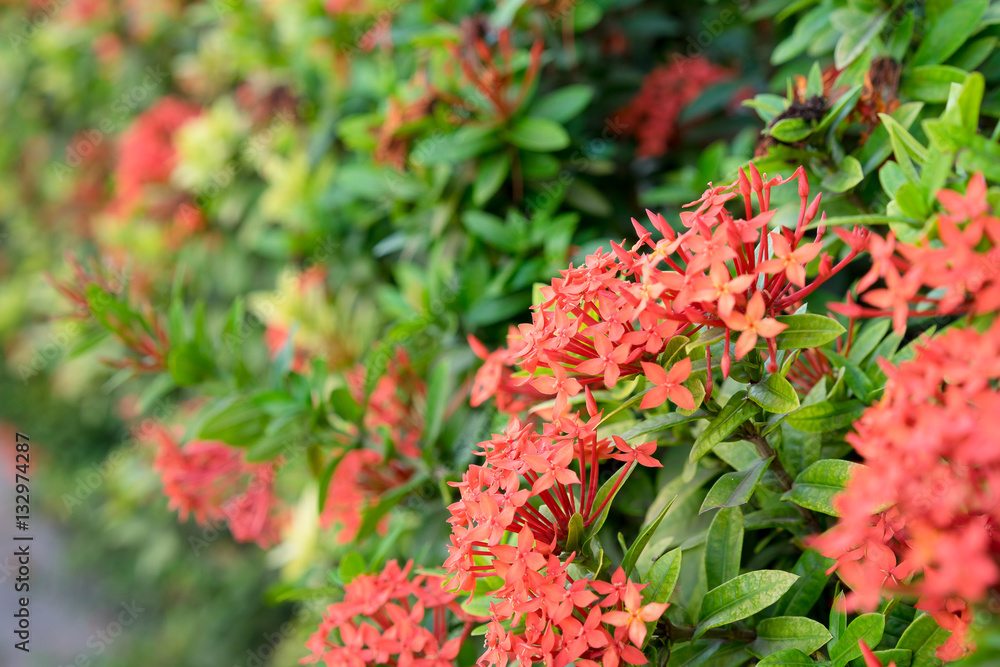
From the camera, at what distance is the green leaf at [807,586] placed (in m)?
0.90

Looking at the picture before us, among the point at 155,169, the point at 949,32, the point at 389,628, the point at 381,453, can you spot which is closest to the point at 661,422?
the point at 389,628

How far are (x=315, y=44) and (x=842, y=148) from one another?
172cm

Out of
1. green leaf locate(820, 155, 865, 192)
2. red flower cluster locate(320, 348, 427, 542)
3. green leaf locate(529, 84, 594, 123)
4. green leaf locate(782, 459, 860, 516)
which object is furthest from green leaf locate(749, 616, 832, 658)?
green leaf locate(529, 84, 594, 123)

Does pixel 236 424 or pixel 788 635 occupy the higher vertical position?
pixel 236 424

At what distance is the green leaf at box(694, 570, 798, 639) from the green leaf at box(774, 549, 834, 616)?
12 centimetres

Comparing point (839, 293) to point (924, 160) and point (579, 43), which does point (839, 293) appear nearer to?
point (924, 160)

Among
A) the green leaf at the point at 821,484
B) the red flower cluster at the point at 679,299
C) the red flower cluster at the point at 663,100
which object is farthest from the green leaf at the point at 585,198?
the green leaf at the point at 821,484

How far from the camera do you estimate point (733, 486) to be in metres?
0.87

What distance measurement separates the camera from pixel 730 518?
2.96 ft

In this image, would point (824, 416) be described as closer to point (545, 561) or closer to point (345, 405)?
point (545, 561)

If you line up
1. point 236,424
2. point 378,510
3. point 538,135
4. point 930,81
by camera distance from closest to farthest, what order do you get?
point 930,81 → point 378,510 → point 236,424 → point 538,135

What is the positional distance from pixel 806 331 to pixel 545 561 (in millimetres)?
375

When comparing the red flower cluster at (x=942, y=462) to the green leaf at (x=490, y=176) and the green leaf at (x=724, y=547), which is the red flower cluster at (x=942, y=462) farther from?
the green leaf at (x=490, y=176)

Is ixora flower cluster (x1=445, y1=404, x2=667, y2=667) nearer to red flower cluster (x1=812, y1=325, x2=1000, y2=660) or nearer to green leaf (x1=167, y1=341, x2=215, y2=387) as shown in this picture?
red flower cluster (x1=812, y1=325, x2=1000, y2=660)
